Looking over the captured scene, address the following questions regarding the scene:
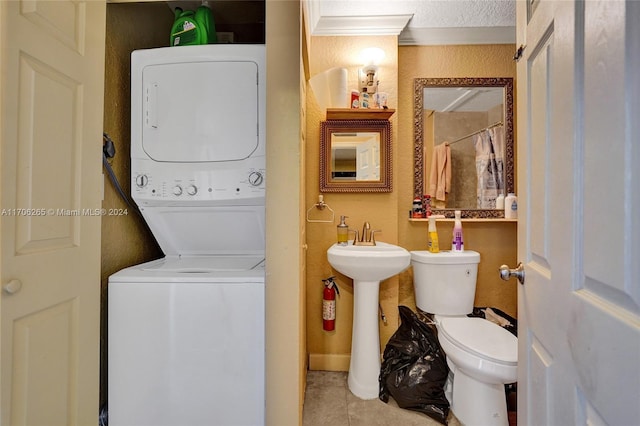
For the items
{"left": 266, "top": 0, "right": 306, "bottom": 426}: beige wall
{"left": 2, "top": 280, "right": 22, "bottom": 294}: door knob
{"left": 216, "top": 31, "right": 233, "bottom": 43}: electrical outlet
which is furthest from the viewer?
{"left": 216, "top": 31, "right": 233, "bottom": 43}: electrical outlet

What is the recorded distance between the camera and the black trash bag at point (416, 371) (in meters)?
1.74

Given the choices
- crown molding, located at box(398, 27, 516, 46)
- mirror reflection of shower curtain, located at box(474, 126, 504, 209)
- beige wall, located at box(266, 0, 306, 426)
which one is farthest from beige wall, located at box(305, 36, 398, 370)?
beige wall, located at box(266, 0, 306, 426)

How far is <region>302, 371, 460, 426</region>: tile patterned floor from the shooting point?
1674 mm

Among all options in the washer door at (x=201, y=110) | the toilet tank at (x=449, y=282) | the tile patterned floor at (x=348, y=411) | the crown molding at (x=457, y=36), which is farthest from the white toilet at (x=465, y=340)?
the crown molding at (x=457, y=36)

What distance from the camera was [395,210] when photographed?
2209mm

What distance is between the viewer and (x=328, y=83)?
2.09 meters

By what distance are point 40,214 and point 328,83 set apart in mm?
1690

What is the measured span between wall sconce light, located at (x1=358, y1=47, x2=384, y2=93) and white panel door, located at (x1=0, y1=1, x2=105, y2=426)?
1481 mm

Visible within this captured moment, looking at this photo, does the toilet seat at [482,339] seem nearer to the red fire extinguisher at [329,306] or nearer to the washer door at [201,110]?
the red fire extinguisher at [329,306]

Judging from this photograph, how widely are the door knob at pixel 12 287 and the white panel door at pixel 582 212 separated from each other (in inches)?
57.7

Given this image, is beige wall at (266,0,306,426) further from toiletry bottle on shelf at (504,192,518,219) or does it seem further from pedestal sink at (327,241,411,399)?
toiletry bottle on shelf at (504,192,518,219)

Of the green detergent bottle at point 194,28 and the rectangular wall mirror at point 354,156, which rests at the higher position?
the green detergent bottle at point 194,28

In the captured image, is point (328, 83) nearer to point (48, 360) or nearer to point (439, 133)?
point (439, 133)

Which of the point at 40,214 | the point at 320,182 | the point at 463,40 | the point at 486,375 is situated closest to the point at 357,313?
the point at 486,375
